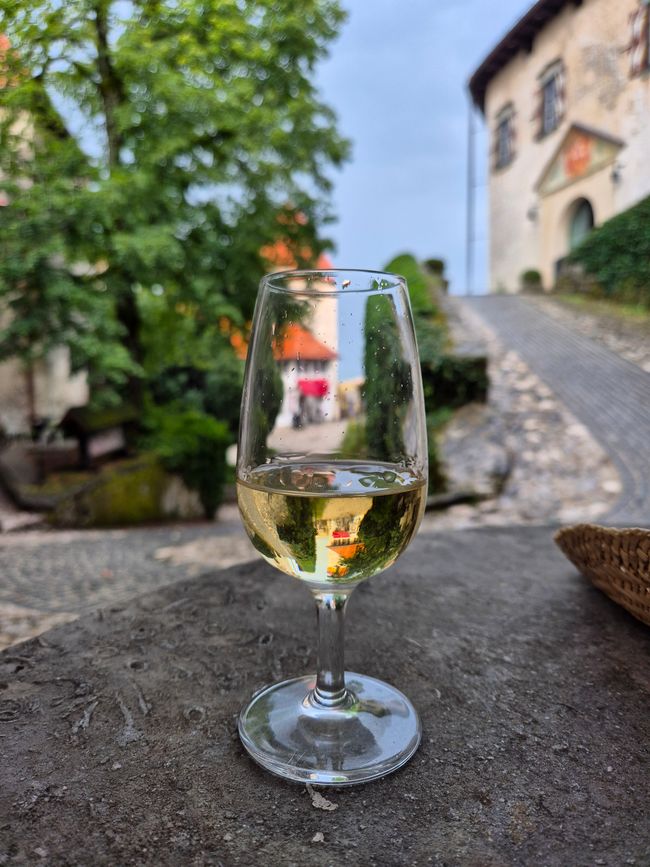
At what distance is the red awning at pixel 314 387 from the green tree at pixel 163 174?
102 inches

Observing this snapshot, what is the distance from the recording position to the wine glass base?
1.38ft

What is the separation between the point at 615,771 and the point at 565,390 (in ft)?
11.4

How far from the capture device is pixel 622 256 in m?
3.39

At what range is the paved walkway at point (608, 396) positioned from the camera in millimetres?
2672

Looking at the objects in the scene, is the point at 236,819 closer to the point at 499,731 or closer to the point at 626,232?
the point at 499,731

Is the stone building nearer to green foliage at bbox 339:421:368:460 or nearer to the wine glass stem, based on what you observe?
green foliage at bbox 339:421:368:460

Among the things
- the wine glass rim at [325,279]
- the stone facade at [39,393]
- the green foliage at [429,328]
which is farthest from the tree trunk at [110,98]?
the wine glass rim at [325,279]

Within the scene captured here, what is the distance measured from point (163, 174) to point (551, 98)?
2.82m

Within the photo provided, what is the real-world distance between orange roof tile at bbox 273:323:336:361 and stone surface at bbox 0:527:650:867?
30 centimetres

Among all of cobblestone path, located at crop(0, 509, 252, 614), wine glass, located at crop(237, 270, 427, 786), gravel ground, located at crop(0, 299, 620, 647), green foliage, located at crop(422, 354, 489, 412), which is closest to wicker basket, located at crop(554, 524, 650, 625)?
wine glass, located at crop(237, 270, 427, 786)

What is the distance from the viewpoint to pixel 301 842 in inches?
13.8

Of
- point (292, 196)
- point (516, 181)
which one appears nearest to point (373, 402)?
point (516, 181)

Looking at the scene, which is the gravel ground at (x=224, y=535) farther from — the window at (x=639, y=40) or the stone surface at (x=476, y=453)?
the window at (x=639, y=40)

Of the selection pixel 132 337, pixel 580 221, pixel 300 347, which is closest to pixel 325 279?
pixel 300 347
